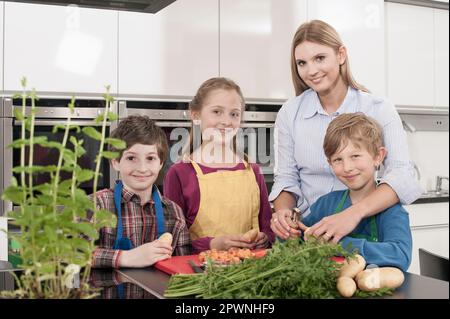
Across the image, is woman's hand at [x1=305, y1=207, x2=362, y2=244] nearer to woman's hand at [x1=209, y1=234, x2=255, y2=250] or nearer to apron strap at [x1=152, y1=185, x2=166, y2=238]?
woman's hand at [x1=209, y1=234, x2=255, y2=250]

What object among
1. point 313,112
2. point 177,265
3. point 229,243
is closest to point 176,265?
point 177,265

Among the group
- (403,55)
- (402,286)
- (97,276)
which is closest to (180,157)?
(97,276)

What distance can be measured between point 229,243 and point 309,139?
0.32 m

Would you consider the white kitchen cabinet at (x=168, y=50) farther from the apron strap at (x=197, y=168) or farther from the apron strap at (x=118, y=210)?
the apron strap at (x=118, y=210)

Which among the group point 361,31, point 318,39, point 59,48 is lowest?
point 318,39

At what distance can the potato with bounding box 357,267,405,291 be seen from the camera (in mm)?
712

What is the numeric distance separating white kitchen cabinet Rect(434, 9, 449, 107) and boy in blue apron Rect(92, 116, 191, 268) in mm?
1216

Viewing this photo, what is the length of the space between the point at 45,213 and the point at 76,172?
5 cm

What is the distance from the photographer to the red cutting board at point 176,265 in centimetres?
84

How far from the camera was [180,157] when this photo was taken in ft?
4.79

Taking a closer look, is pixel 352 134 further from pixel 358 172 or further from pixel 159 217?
pixel 159 217

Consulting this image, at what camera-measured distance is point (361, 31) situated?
2021 mm

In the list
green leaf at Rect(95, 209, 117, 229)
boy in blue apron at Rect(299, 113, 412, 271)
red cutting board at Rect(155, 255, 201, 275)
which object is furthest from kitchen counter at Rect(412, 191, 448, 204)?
green leaf at Rect(95, 209, 117, 229)

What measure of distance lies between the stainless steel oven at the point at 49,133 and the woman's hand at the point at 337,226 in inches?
36.0
